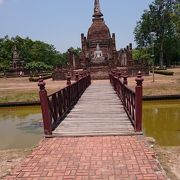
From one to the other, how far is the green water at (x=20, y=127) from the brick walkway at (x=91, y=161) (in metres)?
3.73

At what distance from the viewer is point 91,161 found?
622 centimetres

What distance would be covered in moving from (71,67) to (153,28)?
2806cm

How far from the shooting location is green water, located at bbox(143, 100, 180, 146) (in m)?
11.2

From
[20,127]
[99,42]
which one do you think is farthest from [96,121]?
[99,42]

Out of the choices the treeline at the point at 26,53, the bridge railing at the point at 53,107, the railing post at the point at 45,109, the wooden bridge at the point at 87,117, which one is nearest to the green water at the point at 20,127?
the bridge railing at the point at 53,107

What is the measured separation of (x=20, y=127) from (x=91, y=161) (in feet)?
28.8

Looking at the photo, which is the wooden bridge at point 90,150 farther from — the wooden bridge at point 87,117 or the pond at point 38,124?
the pond at point 38,124

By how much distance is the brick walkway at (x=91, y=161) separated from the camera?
5.54 m

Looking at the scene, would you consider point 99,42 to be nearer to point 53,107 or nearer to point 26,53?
point 53,107

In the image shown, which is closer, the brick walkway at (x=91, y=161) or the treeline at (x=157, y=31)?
the brick walkway at (x=91, y=161)

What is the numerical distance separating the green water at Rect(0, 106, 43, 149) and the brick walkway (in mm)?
3733

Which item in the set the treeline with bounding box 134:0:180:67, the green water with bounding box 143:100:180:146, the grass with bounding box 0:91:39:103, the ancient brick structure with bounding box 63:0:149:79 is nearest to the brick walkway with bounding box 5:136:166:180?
the green water with bounding box 143:100:180:146

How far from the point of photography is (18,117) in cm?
1772

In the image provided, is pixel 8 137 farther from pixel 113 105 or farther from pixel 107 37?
pixel 107 37
